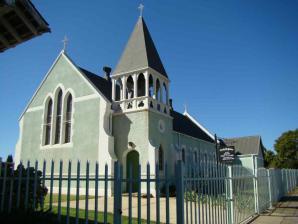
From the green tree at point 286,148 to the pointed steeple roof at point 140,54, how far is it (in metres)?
42.2

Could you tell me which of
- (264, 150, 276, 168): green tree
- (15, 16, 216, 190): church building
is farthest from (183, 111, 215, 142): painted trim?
(264, 150, 276, 168): green tree

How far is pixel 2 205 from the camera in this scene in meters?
6.71

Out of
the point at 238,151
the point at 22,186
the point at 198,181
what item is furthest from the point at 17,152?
the point at 238,151

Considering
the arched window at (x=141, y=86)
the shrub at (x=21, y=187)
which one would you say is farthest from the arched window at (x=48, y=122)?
the shrub at (x=21, y=187)

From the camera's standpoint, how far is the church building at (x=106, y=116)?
20.8 meters

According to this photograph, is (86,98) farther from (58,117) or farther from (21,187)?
(21,187)

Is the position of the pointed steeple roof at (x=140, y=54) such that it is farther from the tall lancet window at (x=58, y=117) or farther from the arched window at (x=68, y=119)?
the tall lancet window at (x=58, y=117)

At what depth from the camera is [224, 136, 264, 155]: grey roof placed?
1762 inches

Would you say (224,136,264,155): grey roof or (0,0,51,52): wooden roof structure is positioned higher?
(0,0,51,52): wooden roof structure

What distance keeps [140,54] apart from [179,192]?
17.9 m

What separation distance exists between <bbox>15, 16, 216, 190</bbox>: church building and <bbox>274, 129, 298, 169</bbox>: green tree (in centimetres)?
3922

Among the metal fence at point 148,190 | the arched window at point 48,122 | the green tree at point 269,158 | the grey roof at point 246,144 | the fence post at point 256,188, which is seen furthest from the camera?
the green tree at point 269,158

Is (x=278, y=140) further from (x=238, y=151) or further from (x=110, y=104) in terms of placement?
(x=110, y=104)

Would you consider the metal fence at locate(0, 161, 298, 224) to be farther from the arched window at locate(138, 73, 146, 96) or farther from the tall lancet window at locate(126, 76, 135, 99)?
the tall lancet window at locate(126, 76, 135, 99)
